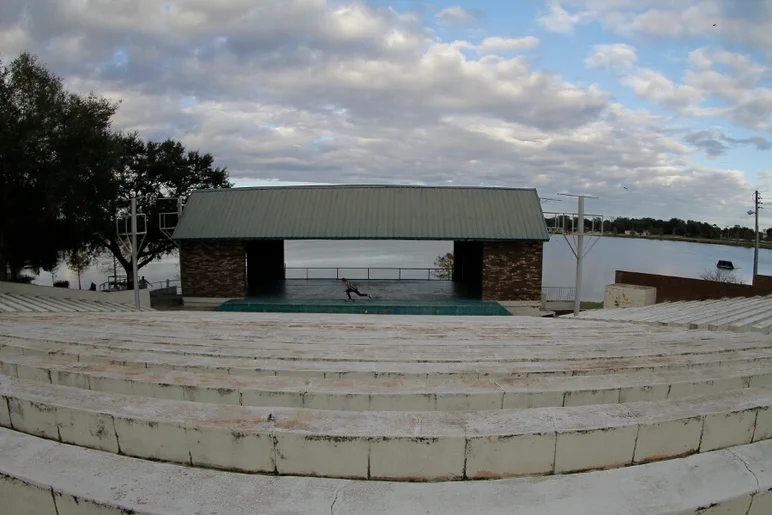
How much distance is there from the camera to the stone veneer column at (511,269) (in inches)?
862

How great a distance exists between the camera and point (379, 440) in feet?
9.00

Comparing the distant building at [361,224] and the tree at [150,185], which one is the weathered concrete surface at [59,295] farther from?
the tree at [150,185]

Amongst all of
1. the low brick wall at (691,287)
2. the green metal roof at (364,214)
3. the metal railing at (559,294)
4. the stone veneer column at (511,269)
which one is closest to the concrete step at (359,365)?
the low brick wall at (691,287)

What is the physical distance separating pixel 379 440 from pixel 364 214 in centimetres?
2066

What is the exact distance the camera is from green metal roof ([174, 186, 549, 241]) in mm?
21984

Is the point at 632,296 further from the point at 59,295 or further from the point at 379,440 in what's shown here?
the point at 59,295

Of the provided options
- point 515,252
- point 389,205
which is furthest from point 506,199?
point 389,205

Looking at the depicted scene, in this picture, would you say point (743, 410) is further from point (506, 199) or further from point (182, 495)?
point (506, 199)

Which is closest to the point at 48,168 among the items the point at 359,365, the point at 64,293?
the point at 64,293

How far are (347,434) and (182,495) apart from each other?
2.99 ft

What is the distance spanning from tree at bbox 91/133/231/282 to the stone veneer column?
68.5 feet

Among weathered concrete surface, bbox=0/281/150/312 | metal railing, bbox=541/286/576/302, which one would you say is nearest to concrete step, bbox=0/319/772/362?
weathered concrete surface, bbox=0/281/150/312

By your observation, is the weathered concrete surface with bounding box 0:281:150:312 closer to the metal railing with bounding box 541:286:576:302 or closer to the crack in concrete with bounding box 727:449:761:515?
the crack in concrete with bounding box 727:449:761:515

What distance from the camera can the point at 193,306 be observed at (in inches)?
896
